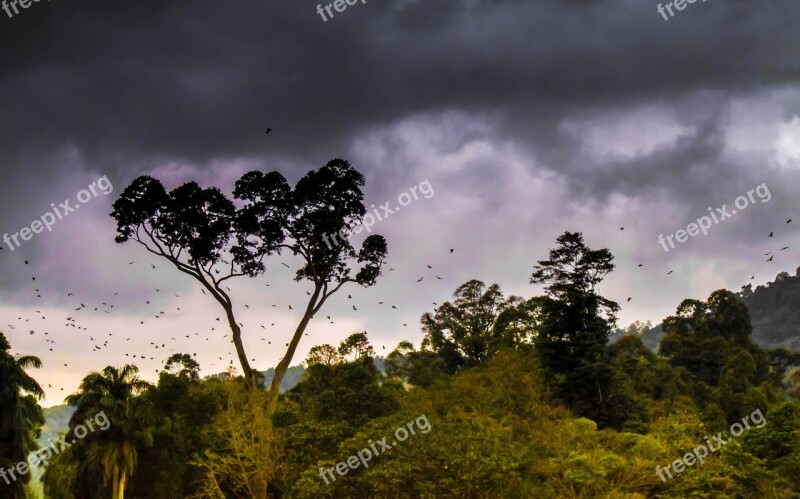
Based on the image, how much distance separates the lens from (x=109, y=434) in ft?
116

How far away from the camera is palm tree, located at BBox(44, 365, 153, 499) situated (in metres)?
34.8

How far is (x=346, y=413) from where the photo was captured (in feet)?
117

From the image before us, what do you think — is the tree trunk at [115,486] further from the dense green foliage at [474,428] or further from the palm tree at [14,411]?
the palm tree at [14,411]

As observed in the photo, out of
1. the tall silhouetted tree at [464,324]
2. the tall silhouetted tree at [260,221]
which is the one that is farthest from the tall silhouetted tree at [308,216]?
the tall silhouetted tree at [464,324]

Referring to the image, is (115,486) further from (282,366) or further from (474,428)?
(474,428)

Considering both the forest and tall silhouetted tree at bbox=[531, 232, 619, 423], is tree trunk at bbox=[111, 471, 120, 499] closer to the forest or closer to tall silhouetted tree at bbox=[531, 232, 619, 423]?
the forest

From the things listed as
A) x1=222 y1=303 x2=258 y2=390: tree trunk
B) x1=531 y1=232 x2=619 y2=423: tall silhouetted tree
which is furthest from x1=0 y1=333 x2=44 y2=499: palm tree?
x1=531 y1=232 x2=619 y2=423: tall silhouetted tree

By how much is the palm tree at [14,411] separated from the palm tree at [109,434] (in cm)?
233

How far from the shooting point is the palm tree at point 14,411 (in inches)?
1329

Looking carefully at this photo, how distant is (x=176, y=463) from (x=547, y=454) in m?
23.8

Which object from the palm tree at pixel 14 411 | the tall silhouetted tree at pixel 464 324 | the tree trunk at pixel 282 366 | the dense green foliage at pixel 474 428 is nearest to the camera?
the dense green foliage at pixel 474 428

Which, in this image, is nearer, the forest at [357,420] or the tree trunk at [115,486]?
the forest at [357,420]

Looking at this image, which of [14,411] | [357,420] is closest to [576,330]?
[357,420]

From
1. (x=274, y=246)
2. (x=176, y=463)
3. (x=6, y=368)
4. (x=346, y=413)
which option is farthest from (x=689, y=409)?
(x=6, y=368)
